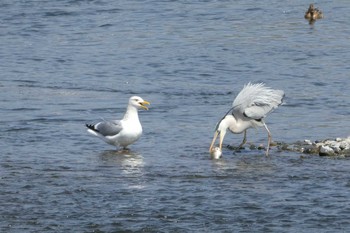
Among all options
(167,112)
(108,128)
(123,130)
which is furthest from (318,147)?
(167,112)

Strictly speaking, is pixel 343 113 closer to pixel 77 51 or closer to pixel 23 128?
pixel 23 128

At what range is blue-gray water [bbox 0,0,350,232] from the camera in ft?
31.5

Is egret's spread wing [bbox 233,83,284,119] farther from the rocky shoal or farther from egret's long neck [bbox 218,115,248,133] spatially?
the rocky shoal

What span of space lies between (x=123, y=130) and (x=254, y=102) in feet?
5.62

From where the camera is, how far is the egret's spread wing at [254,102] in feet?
42.1

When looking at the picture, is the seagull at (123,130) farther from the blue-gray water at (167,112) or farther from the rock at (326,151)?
the rock at (326,151)

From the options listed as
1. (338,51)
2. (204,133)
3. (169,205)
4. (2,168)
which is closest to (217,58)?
(338,51)

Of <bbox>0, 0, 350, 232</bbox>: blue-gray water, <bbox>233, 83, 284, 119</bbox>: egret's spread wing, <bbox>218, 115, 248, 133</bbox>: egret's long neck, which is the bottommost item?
<bbox>0, 0, 350, 232</bbox>: blue-gray water

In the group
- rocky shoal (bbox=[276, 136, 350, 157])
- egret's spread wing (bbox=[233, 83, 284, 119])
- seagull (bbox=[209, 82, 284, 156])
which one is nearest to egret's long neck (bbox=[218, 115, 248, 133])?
seagull (bbox=[209, 82, 284, 156])

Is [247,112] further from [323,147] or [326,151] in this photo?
[326,151]

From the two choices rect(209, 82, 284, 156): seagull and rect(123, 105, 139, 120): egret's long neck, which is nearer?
rect(209, 82, 284, 156): seagull

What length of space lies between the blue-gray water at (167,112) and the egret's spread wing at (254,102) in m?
0.50

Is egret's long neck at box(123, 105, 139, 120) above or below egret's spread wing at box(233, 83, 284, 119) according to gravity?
below

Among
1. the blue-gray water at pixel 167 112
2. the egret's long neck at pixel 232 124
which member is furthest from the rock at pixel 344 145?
the egret's long neck at pixel 232 124
